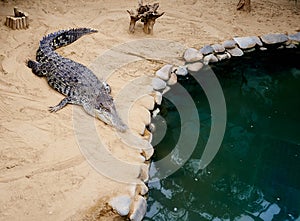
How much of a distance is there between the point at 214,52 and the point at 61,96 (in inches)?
99.1

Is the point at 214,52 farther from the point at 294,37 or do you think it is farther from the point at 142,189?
the point at 142,189

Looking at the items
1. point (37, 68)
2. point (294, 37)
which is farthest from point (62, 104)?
point (294, 37)

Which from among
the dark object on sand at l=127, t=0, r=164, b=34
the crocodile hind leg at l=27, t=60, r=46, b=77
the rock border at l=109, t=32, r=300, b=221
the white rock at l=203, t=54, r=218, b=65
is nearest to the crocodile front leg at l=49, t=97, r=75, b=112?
the crocodile hind leg at l=27, t=60, r=46, b=77

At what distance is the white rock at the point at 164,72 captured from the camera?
5.45 meters

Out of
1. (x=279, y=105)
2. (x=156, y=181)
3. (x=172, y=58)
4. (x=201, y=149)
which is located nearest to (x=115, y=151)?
(x=156, y=181)

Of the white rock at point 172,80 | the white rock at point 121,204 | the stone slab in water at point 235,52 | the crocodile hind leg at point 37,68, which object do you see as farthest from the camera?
the stone slab in water at point 235,52

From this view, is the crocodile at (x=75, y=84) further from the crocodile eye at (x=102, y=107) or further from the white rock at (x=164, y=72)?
the white rock at (x=164, y=72)

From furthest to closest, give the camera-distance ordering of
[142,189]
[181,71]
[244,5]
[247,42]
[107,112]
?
1. [244,5]
2. [247,42]
3. [181,71]
4. [107,112]
5. [142,189]

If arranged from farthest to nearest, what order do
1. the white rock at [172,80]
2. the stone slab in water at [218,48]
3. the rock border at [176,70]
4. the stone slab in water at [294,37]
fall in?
the stone slab in water at [294,37], the stone slab in water at [218,48], the white rock at [172,80], the rock border at [176,70]

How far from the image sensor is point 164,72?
5500 mm

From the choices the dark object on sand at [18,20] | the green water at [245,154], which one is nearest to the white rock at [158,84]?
the green water at [245,154]

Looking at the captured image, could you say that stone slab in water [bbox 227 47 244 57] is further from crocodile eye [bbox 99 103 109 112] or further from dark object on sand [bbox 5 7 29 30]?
dark object on sand [bbox 5 7 29 30]

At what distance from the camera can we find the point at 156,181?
4.21 meters

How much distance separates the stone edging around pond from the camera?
17.8 feet
